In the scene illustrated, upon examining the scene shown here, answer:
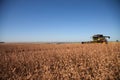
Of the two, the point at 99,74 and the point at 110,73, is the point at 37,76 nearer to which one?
the point at 99,74

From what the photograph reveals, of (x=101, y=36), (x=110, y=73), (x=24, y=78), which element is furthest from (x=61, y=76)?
(x=101, y=36)

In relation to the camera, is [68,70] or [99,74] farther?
[68,70]

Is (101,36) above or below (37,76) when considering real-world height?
above

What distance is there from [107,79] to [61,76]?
1.65m

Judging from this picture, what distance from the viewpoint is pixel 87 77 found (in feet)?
17.7

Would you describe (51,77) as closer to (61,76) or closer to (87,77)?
(61,76)

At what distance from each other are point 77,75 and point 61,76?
597 mm

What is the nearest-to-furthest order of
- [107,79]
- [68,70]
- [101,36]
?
1. [107,79]
2. [68,70]
3. [101,36]

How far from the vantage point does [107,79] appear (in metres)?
5.25

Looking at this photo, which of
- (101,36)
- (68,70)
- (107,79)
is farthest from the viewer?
(101,36)

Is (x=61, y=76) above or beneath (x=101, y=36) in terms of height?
beneath

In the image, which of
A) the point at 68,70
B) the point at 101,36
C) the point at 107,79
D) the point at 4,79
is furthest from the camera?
the point at 101,36

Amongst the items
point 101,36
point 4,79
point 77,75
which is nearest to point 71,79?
point 77,75

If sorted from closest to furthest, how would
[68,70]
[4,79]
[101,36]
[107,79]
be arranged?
[107,79]
[4,79]
[68,70]
[101,36]
